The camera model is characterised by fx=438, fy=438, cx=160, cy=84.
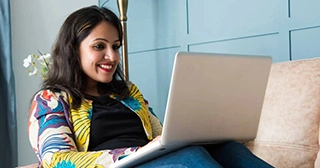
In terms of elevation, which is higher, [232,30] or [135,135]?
[232,30]

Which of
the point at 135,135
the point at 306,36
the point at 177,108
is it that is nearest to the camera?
the point at 177,108

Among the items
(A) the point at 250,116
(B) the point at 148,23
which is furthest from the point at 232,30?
(A) the point at 250,116

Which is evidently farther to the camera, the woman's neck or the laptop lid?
the woman's neck

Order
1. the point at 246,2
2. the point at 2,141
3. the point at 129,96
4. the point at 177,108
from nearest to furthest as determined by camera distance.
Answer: the point at 177,108 → the point at 129,96 → the point at 246,2 → the point at 2,141

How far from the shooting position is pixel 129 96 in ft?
5.53

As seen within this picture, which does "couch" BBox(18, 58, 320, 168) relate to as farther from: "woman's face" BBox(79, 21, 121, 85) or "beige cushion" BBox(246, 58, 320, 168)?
"woman's face" BBox(79, 21, 121, 85)

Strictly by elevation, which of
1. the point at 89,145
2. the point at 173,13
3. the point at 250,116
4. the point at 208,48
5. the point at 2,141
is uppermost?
the point at 173,13

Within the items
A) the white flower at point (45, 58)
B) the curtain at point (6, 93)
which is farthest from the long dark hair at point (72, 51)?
the curtain at point (6, 93)

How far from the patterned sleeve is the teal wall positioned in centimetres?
106

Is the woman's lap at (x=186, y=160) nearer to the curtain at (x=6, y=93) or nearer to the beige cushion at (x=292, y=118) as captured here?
the beige cushion at (x=292, y=118)

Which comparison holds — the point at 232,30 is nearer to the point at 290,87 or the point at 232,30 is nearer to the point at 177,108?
the point at 290,87

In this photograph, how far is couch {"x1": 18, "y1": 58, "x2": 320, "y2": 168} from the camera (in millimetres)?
1494

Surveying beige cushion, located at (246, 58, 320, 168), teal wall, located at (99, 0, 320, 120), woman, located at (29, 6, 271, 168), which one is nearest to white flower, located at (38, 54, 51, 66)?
woman, located at (29, 6, 271, 168)

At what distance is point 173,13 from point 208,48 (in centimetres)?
37
